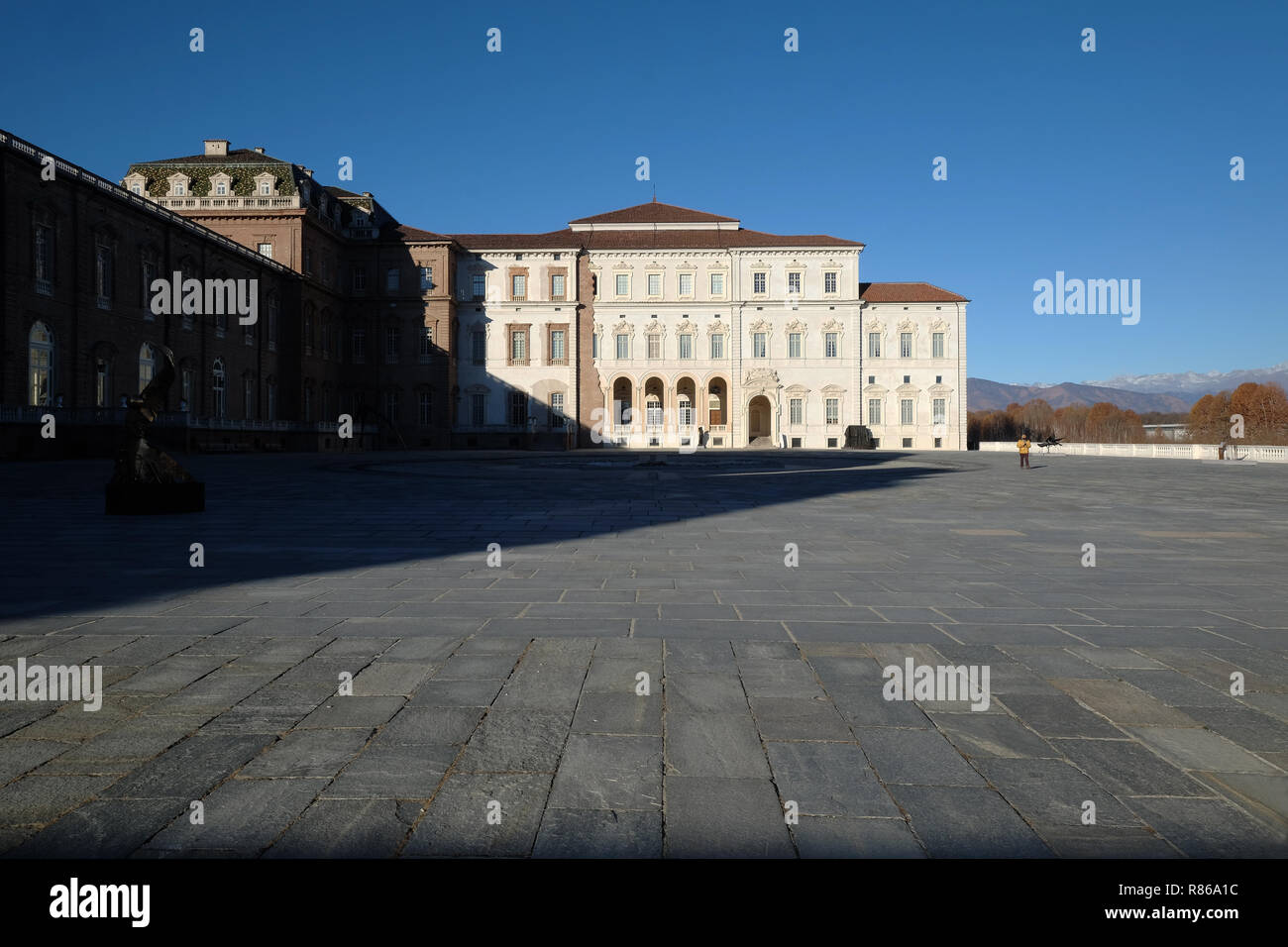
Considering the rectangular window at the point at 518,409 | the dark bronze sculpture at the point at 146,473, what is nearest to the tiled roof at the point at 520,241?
the rectangular window at the point at 518,409

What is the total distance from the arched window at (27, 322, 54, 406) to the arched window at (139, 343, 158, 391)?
15.2 ft

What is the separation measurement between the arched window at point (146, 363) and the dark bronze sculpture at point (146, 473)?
88.4 feet

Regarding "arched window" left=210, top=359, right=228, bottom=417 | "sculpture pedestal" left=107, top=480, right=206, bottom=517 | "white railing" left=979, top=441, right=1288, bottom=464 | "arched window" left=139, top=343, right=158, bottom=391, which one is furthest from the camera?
"arched window" left=210, top=359, right=228, bottom=417

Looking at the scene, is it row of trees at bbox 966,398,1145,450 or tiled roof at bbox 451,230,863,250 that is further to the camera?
row of trees at bbox 966,398,1145,450

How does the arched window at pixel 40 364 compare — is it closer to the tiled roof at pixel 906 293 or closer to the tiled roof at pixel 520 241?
the tiled roof at pixel 520 241

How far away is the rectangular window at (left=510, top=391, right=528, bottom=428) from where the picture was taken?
180ft

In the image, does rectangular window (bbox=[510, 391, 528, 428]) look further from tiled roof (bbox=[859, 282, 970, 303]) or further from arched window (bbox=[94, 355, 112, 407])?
arched window (bbox=[94, 355, 112, 407])

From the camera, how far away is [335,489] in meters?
15.6

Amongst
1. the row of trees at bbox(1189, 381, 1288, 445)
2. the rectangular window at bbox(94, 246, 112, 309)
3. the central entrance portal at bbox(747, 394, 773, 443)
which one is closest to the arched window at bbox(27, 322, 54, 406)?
the rectangular window at bbox(94, 246, 112, 309)

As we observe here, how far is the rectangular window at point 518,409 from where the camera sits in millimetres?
54906

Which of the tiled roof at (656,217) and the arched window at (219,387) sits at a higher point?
the tiled roof at (656,217)

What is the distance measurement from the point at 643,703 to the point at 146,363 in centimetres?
3808

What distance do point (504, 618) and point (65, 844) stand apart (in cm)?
273
